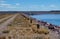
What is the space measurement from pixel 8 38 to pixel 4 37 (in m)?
0.20

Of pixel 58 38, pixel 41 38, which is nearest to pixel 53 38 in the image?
pixel 58 38

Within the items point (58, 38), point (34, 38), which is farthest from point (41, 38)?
point (58, 38)

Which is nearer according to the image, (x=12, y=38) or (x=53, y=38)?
(x=12, y=38)

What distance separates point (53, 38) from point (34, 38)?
133cm

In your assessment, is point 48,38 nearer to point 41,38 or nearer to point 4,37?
point 41,38

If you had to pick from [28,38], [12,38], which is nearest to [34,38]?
[28,38]

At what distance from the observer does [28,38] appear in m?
12.8

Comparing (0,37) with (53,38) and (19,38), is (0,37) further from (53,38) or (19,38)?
(53,38)

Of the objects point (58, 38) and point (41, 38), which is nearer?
point (41, 38)

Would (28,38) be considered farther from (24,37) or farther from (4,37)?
(4,37)

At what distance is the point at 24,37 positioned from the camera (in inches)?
515

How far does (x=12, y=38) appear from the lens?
12.4m

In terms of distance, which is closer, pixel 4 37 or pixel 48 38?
pixel 4 37

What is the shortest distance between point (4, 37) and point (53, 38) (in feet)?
8.96
